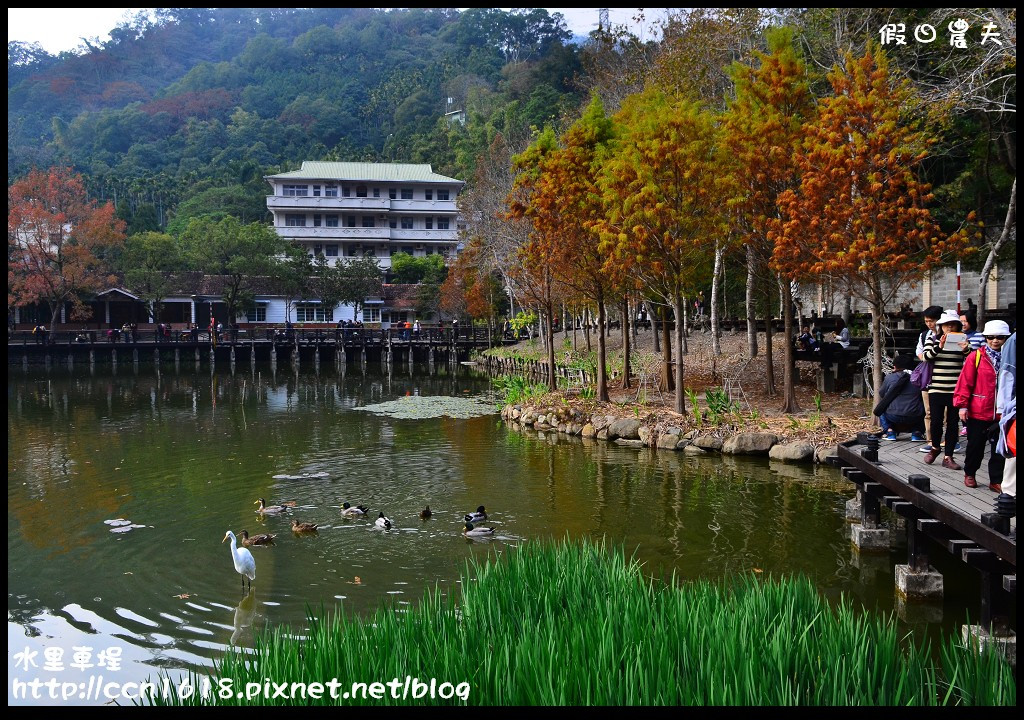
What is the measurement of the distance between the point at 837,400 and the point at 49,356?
4273cm

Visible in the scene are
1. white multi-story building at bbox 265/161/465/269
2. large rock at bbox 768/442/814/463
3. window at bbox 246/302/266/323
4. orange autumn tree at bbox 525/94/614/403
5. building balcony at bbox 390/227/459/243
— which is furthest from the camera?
building balcony at bbox 390/227/459/243

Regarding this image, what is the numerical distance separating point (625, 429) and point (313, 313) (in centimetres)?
4408

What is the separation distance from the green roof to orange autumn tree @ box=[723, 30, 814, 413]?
5322cm

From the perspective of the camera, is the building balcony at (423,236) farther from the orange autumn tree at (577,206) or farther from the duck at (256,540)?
the duck at (256,540)

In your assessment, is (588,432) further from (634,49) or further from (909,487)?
(634,49)

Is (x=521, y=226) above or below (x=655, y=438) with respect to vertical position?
above

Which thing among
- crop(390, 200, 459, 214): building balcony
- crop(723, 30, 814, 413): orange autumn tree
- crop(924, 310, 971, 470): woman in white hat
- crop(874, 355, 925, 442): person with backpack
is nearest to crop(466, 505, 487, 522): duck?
crop(874, 355, 925, 442): person with backpack

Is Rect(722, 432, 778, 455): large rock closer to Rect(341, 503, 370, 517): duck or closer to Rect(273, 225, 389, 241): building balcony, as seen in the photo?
Rect(341, 503, 370, 517): duck

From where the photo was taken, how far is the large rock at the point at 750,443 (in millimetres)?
16016

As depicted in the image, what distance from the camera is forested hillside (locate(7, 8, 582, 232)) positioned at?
73.6m

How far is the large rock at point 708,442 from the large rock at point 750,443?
0.58 ft

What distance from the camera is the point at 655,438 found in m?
17.6

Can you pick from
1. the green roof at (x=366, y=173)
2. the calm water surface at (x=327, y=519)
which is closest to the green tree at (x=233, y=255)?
the green roof at (x=366, y=173)

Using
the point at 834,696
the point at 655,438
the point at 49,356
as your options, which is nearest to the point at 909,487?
the point at 834,696
